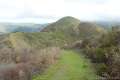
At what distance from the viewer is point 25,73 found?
31.7m

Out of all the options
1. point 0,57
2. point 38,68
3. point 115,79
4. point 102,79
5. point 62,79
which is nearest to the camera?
point 115,79

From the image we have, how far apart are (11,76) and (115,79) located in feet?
45.5

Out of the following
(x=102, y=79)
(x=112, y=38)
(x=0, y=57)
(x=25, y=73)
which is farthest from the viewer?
(x=0, y=57)

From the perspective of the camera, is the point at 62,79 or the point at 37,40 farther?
the point at 37,40

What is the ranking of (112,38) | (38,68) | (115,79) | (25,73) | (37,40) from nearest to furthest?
(115,79) → (25,73) → (38,68) → (112,38) → (37,40)

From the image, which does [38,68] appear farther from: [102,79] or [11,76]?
[102,79]

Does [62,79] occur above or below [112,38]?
below

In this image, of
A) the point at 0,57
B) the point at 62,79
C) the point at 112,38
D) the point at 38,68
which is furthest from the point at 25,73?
the point at 0,57

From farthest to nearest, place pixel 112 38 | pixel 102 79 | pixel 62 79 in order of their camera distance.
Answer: pixel 112 38, pixel 62 79, pixel 102 79

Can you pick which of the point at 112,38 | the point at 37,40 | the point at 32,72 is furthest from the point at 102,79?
the point at 37,40

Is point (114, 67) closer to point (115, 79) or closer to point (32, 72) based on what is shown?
point (115, 79)

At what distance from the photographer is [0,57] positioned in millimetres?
67375

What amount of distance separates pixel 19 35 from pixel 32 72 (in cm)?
15358

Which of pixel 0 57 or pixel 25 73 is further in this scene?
pixel 0 57
